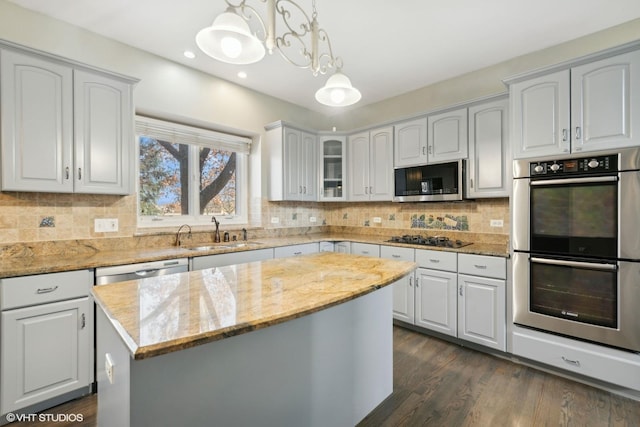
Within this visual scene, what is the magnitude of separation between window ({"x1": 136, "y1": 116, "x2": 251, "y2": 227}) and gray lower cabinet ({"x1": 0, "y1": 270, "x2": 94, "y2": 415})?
1094mm

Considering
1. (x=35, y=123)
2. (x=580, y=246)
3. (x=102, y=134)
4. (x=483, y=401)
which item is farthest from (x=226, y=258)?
(x=580, y=246)

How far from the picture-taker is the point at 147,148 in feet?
9.74

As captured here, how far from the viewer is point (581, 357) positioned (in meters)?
2.08

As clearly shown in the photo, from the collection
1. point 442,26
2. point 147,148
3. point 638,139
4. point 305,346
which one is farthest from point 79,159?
point 638,139

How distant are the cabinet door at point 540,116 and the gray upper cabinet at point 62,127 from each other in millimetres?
3159

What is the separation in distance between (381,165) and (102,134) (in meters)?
2.85

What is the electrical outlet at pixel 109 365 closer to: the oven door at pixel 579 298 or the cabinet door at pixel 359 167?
the oven door at pixel 579 298

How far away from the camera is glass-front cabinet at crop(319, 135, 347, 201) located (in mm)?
4065

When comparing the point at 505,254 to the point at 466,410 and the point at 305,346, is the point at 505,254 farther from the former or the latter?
the point at 305,346

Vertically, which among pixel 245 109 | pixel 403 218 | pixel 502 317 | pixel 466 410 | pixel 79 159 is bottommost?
pixel 466 410

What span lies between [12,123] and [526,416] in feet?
12.4

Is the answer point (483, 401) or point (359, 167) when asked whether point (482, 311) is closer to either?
point (483, 401)

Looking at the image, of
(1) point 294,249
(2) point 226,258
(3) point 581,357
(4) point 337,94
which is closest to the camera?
(4) point 337,94

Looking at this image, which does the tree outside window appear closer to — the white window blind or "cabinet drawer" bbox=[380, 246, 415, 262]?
the white window blind
